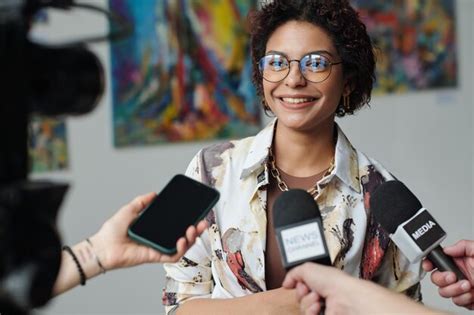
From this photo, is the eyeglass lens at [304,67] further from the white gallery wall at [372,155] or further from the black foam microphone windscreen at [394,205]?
the white gallery wall at [372,155]

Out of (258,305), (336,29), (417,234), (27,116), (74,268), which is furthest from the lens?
(336,29)

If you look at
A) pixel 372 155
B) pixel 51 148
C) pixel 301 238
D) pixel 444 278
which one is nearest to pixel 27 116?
pixel 301 238

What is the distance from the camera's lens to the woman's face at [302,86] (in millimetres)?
1535

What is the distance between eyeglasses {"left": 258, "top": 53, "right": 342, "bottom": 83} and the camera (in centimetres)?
153

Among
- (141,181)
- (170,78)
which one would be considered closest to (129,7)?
(170,78)

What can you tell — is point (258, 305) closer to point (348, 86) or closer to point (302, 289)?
point (302, 289)

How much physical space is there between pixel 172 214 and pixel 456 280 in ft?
1.73

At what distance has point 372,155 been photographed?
119 inches

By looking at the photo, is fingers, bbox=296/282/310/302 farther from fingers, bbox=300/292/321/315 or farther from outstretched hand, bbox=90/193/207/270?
outstretched hand, bbox=90/193/207/270

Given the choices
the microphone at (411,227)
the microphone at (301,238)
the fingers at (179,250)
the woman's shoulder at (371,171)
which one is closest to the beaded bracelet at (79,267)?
the fingers at (179,250)

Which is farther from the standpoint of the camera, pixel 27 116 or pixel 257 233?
pixel 257 233

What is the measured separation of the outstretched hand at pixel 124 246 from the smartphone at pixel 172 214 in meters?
0.01

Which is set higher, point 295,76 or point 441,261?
Result: point 295,76

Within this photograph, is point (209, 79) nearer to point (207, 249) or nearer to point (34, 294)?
point (207, 249)
